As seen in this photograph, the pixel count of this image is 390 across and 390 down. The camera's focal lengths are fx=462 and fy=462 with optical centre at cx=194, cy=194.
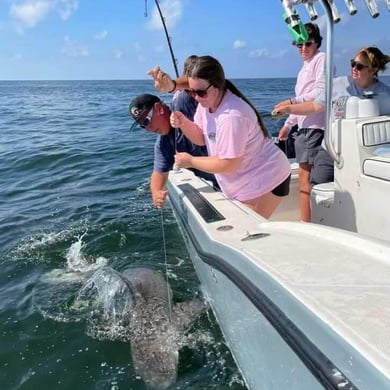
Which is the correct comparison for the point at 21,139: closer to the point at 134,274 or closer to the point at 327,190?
the point at 134,274

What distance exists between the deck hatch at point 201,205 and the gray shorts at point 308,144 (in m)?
0.92

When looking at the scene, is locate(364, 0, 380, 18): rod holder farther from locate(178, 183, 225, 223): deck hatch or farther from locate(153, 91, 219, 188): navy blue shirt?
locate(153, 91, 219, 188): navy blue shirt

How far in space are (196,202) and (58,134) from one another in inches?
465

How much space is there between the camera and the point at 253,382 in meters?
2.27

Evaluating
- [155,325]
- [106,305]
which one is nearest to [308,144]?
[155,325]

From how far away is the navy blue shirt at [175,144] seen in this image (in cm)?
341

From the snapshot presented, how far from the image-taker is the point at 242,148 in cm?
261

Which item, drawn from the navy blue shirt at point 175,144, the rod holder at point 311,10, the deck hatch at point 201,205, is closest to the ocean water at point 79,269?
the deck hatch at point 201,205

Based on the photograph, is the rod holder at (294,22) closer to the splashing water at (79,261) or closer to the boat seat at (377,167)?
the boat seat at (377,167)

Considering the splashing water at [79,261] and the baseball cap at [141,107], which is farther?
the splashing water at [79,261]

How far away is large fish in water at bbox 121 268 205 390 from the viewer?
2.99m

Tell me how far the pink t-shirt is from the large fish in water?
3.54 ft

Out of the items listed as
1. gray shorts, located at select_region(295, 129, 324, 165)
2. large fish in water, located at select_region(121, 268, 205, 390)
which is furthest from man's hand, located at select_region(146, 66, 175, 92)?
large fish in water, located at select_region(121, 268, 205, 390)

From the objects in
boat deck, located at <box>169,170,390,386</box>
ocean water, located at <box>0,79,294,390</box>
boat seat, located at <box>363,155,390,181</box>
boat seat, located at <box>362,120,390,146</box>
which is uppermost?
boat seat, located at <box>362,120,390,146</box>
